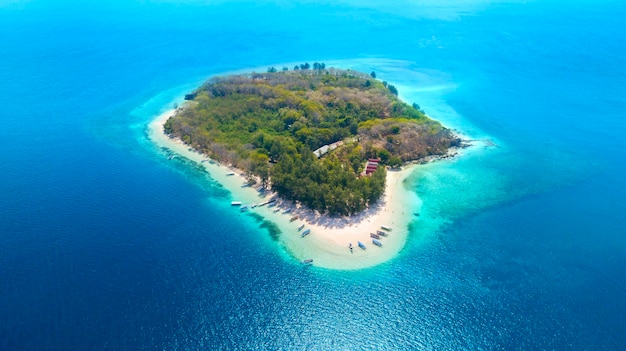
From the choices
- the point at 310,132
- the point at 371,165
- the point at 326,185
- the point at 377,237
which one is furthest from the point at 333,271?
the point at 310,132

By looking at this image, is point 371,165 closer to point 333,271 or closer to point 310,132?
point 310,132

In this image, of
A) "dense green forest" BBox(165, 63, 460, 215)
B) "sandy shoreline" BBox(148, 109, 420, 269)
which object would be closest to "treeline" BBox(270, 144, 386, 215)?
"dense green forest" BBox(165, 63, 460, 215)

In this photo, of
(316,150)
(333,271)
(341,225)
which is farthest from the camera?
(316,150)

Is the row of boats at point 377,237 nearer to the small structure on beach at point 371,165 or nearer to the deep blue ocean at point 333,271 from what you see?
the deep blue ocean at point 333,271

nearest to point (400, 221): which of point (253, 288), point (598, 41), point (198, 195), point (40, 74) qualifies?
point (253, 288)

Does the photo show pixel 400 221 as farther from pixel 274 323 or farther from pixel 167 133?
pixel 167 133

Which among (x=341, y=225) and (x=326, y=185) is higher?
(x=326, y=185)

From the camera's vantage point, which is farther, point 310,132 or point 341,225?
point 310,132
